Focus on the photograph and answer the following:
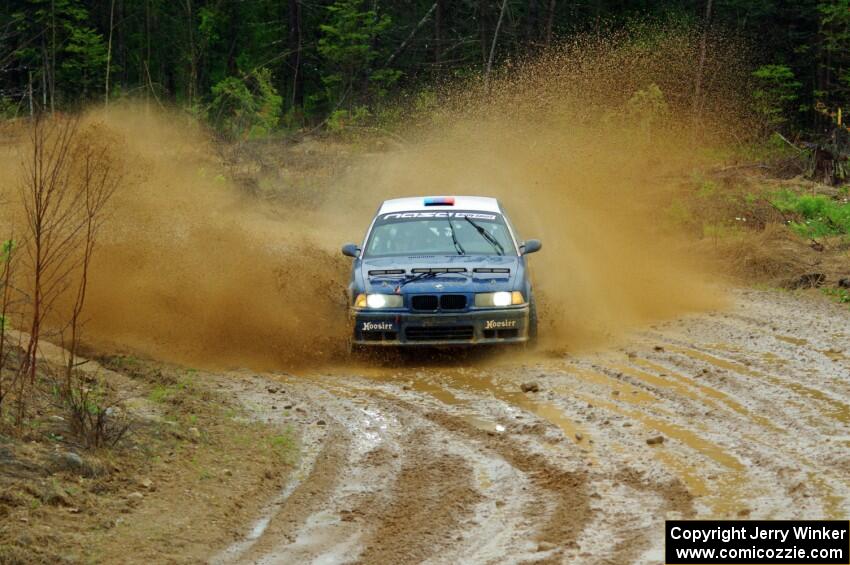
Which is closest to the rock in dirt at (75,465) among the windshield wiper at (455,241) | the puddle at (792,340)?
the windshield wiper at (455,241)

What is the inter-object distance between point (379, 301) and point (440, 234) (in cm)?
175

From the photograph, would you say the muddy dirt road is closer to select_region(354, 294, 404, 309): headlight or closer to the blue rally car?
the blue rally car

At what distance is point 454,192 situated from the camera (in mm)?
23484

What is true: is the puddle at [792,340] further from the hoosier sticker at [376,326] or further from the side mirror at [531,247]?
the hoosier sticker at [376,326]

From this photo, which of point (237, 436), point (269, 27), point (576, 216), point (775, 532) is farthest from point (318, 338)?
point (269, 27)

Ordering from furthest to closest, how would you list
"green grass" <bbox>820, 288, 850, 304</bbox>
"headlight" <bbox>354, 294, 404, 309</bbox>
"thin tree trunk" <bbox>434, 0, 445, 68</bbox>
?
1. "thin tree trunk" <bbox>434, 0, 445, 68</bbox>
2. "green grass" <bbox>820, 288, 850, 304</bbox>
3. "headlight" <bbox>354, 294, 404, 309</bbox>

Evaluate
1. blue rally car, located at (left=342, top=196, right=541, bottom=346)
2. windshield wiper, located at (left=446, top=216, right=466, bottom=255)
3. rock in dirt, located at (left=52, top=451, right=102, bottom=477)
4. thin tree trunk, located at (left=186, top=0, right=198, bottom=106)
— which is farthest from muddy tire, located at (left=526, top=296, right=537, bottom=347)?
thin tree trunk, located at (left=186, top=0, right=198, bottom=106)

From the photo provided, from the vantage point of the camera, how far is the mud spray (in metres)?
12.9

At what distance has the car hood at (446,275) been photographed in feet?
38.3

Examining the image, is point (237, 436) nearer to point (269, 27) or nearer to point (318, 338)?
point (318, 338)

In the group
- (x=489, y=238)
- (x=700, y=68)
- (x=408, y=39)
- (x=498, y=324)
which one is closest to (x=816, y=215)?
(x=489, y=238)

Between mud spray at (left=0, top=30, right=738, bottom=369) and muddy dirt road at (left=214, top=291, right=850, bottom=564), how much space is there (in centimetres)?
178

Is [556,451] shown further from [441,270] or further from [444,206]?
[444,206]

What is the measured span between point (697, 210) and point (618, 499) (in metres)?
17.0
